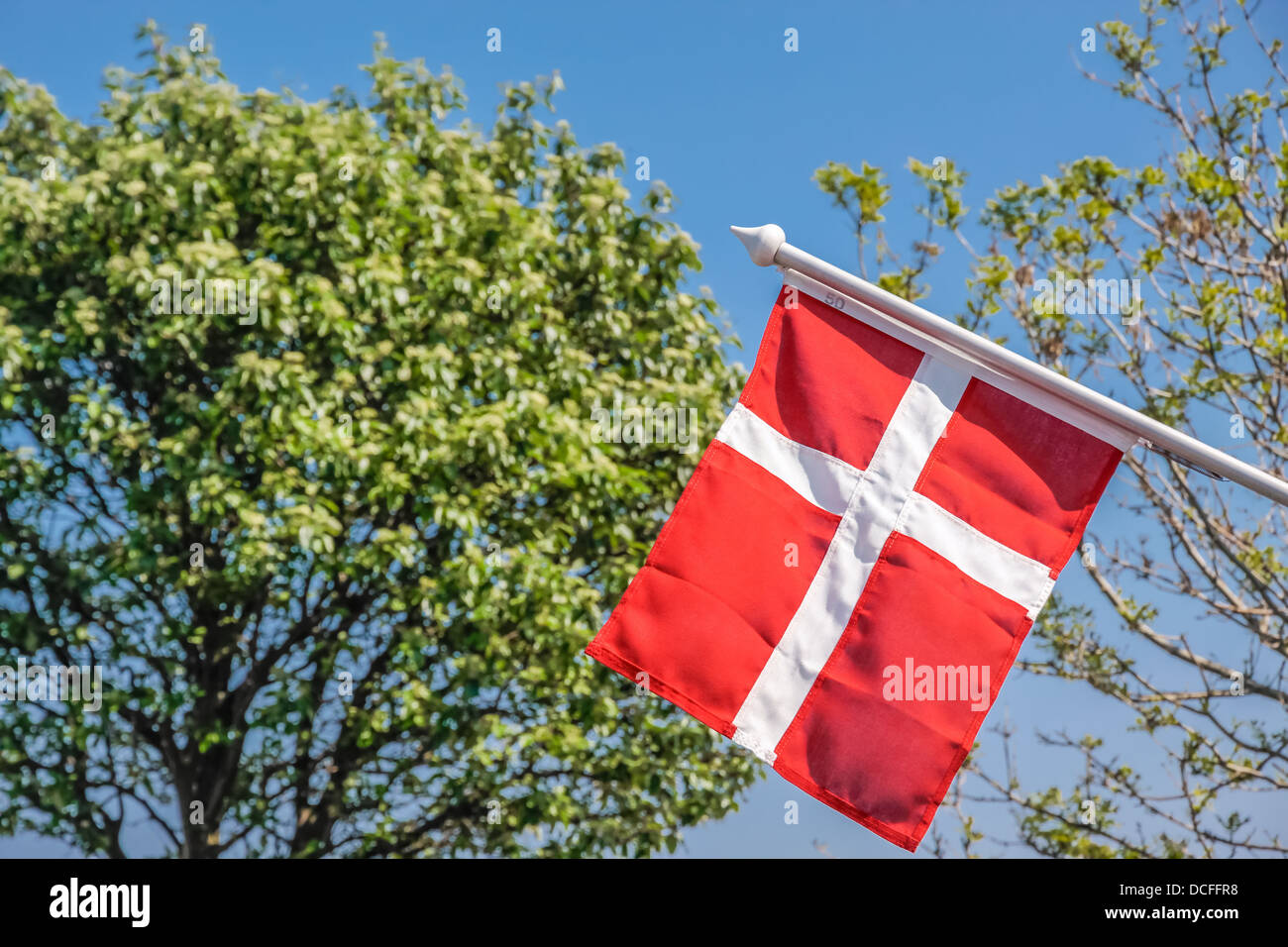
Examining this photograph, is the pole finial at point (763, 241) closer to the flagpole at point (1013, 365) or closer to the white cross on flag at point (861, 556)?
the flagpole at point (1013, 365)

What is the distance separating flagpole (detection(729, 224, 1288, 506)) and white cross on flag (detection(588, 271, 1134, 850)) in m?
0.12

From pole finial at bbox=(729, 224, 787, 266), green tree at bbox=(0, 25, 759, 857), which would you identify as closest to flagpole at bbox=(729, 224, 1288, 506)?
pole finial at bbox=(729, 224, 787, 266)

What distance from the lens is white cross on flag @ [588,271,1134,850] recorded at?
4.43 m

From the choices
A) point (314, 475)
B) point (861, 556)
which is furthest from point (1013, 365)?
point (314, 475)

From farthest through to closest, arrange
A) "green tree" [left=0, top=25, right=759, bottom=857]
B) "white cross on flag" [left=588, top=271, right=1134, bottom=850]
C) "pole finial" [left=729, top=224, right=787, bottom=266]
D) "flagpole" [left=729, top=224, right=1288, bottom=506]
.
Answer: "green tree" [left=0, top=25, right=759, bottom=857] < "pole finial" [left=729, top=224, right=787, bottom=266] < "white cross on flag" [left=588, top=271, right=1134, bottom=850] < "flagpole" [left=729, top=224, right=1288, bottom=506]

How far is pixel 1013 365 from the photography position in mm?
4449

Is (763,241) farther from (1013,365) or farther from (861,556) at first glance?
(861,556)

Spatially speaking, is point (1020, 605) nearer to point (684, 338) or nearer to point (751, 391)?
point (751, 391)

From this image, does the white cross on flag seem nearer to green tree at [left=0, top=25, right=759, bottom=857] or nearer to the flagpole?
the flagpole

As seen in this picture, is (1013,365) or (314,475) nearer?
(1013,365)

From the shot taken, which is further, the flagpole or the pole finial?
the pole finial

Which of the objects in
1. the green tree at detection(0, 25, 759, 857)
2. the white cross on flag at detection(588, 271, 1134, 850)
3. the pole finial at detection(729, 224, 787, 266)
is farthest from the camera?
the green tree at detection(0, 25, 759, 857)

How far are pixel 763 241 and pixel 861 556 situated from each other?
4.29 feet
